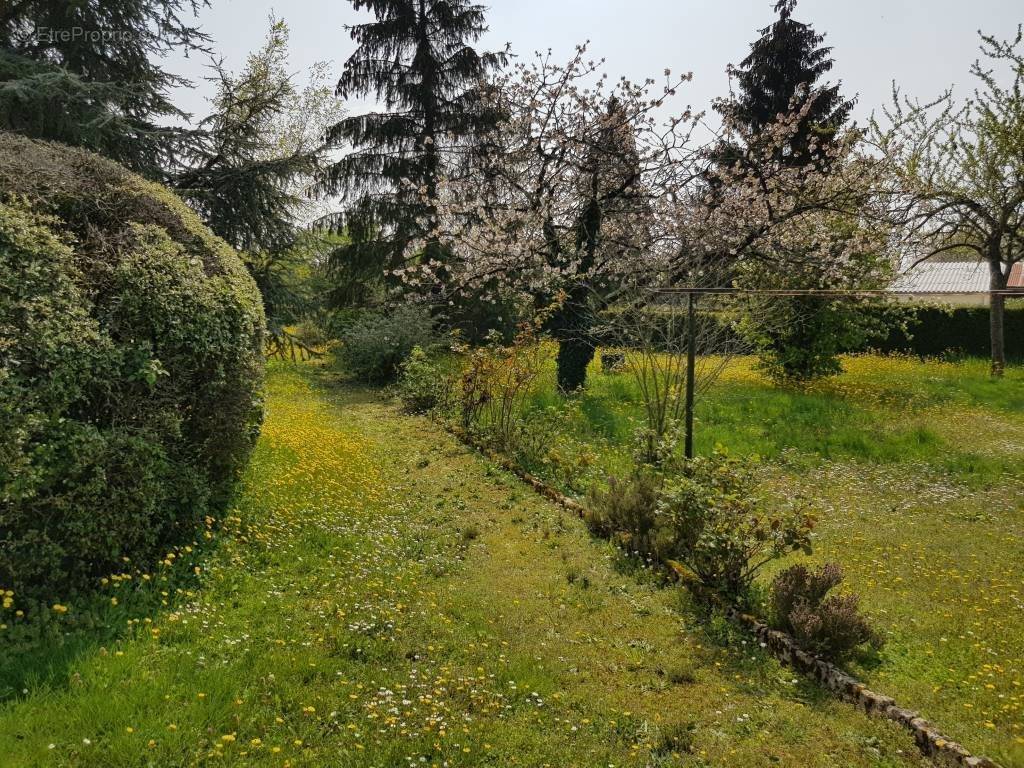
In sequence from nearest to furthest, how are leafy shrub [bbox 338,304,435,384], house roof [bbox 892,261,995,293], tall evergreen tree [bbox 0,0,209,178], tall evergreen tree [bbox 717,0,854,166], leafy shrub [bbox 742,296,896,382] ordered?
1. tall evergreen tree [bbox 0,0,209,178]
2. leafy shrub [bbox 742,296,896,382]
3. leafy shrub [bbox 338,304,435,384]
4. tall evergreen tree [bbox 717,0,854,166]
5. house roof [bbox 892,261,995,293]

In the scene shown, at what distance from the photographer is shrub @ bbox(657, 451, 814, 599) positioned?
4.00 meters

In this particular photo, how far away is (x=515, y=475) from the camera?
24.9 feet

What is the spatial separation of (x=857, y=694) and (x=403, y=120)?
1691 centimetres

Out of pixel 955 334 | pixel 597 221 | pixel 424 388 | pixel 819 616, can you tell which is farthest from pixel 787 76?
pixel 819 616

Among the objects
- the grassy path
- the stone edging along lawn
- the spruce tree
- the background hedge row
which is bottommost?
the stone edging along lawn

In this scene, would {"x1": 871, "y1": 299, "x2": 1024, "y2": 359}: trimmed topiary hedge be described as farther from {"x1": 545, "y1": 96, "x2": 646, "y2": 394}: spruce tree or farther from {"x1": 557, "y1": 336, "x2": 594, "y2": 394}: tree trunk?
{"x1": 557, "y1": 336, "x2": 594, "y2": 394}: tree trunk

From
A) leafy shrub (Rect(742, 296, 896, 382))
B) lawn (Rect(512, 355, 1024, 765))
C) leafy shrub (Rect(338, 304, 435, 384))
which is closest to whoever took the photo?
lawn (Rect(512, 355, 1024, 765))

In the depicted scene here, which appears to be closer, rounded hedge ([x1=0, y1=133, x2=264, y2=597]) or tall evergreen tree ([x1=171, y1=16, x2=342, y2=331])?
rounded hedge ([x1=0, y1=133, x2=264, y2=597])

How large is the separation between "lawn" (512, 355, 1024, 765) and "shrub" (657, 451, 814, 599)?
0.82m

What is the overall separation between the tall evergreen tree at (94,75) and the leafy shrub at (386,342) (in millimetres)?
5516

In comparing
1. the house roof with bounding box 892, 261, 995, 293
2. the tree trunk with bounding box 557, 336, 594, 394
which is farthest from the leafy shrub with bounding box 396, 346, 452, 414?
the house roof with bounding box 892, 261, 995, 293

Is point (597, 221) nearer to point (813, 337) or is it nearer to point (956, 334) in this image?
point (813, 337)

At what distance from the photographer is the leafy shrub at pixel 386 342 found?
14.4m

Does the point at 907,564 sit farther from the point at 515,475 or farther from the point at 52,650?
the point at 52,650
